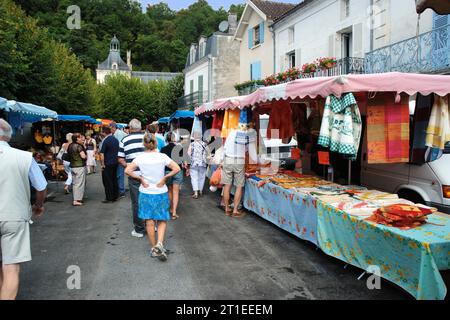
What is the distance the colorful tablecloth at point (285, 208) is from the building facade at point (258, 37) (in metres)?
15.4

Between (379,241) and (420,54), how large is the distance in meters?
9.48

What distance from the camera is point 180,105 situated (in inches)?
1516

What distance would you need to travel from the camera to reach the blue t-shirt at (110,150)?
910 cm

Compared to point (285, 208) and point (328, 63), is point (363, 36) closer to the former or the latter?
point (328, 63)

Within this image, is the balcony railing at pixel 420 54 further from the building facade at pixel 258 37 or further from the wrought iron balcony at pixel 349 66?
the building facade at pixel 258 37

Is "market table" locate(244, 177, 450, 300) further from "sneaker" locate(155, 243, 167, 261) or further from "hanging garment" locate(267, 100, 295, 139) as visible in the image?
"hanging garment" locate(267, 100, 295, 139)

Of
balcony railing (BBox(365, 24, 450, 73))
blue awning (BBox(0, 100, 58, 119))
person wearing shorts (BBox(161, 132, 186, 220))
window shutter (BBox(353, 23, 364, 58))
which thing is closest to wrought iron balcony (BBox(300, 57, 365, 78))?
window shutter (BBox(353, 23, 364, 58))

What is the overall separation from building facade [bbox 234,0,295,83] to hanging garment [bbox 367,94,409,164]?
16526 millimetres

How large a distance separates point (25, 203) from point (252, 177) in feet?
16.5

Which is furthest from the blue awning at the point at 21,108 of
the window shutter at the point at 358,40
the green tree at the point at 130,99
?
the green tree at the point at 130,99

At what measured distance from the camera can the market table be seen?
134 inches

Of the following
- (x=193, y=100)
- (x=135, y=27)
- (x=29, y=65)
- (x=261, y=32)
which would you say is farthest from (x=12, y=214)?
(x=135, y=27)

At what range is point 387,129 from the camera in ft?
18.7

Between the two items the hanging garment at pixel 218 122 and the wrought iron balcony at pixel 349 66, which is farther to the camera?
the wrought iron balcony at pixel 349 66
